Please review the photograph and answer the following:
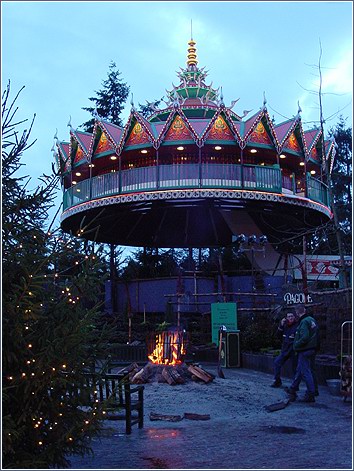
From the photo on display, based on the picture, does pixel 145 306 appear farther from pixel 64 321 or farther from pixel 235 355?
pixel 64 321

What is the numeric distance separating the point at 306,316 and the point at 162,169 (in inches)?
601

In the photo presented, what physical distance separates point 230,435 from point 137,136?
66.7ft

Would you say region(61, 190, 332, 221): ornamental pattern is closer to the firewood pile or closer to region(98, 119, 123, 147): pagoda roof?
region(98, 119, 123, 147): pagoda roof

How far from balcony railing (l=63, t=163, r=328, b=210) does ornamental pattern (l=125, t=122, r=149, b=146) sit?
4.37 ft

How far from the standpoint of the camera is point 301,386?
44.8 ft

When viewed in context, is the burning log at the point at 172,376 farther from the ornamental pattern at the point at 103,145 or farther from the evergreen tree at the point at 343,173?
the evergreen tree at the point at 343,173

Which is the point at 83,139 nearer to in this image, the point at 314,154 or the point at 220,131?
the point at 220,131

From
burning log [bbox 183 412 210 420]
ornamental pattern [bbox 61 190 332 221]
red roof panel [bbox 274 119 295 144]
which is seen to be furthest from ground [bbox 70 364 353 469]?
red roof panel [bbox 274 119 295 144]

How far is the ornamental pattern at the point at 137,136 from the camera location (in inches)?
1055

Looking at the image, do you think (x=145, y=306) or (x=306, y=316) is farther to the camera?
Result: (x=145, y=306)

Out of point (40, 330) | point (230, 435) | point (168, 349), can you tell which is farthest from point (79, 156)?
point (40, 330)

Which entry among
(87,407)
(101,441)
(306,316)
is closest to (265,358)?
(306,316)

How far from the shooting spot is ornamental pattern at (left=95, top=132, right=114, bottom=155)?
2802cm

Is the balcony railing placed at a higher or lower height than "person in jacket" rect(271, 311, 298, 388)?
higher
